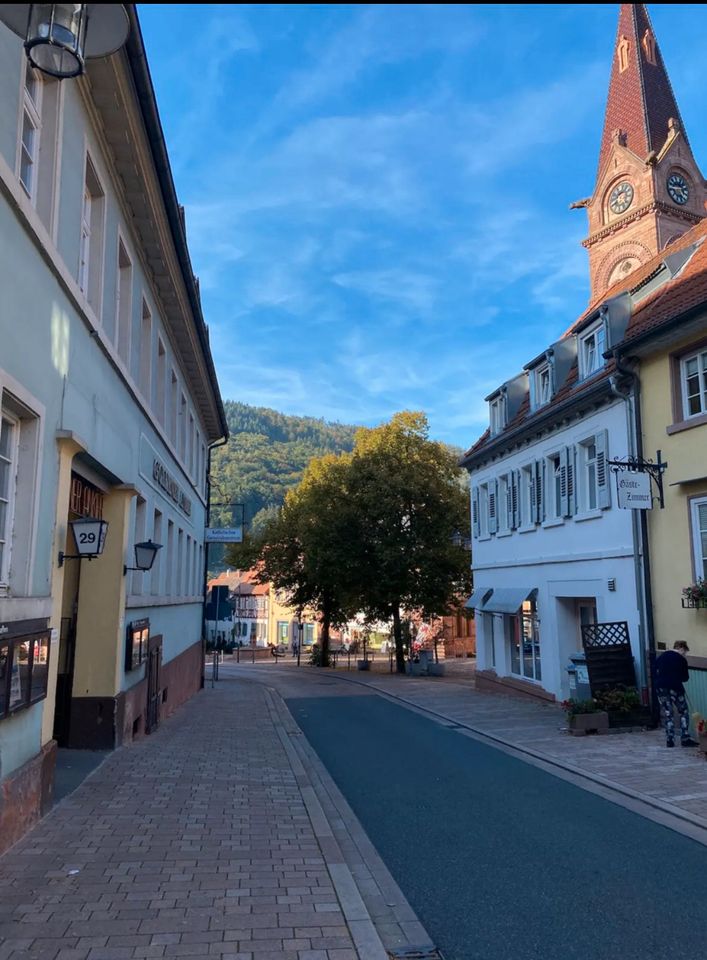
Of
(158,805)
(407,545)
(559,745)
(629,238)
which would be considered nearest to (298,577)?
(407,545)

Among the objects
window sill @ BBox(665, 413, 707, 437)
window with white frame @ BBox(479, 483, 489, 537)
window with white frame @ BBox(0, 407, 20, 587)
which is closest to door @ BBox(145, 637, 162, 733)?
window with white frame @ BBox(0, 407, 20, 587)

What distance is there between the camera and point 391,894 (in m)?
5.51

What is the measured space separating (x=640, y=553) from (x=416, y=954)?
1136cm

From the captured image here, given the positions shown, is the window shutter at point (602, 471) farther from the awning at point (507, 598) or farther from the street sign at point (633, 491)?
the awning at point (507, 598)

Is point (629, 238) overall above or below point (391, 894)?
above

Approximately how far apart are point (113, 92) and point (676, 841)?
9625mm

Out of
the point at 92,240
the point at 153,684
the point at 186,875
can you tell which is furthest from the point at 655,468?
the point at 186,875

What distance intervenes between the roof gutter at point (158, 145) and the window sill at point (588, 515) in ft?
31.0

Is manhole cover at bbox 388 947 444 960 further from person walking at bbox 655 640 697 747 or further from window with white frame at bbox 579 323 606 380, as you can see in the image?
window with white frame at bbox 579 323 606 380

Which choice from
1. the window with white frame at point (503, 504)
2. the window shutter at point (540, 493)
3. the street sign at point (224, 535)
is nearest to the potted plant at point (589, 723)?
the window shutter at point (540, 493)

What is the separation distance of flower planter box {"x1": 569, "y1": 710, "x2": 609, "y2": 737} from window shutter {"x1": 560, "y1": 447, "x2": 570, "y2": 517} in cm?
571

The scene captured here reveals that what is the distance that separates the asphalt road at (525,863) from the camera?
476cm

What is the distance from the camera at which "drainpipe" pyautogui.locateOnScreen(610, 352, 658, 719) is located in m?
14.1

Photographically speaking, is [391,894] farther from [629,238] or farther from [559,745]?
[629,238]
